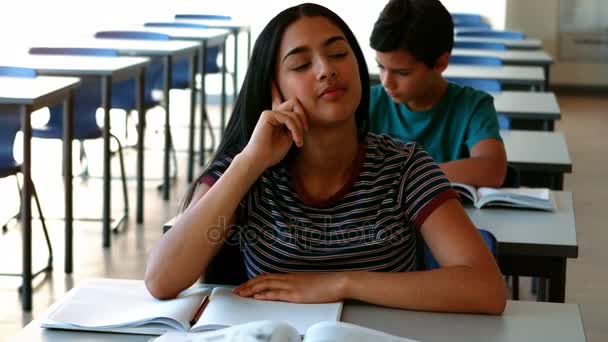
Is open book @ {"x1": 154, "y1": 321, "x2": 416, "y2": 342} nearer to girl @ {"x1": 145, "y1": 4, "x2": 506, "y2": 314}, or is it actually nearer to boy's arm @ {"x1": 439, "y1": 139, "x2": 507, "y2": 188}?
girl @ {"x1": 145, "y1": 4, "x2": 506, "y2": 314}

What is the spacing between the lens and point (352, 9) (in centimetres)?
897

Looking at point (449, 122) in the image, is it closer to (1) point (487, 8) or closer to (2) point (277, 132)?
(2) point (277, 132)

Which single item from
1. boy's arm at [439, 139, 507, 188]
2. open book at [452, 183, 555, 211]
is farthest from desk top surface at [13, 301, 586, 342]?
boy's arm at [439, 139, 507, 188]

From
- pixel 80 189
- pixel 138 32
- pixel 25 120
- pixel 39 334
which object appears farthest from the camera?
pixel 138 32

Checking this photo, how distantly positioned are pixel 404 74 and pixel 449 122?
213mm

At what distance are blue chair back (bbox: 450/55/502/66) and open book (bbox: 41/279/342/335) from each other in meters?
4.17

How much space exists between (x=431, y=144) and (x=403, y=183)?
1.09m

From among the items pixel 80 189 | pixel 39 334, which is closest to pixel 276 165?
pixel 39 334

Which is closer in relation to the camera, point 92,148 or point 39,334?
point 39,334

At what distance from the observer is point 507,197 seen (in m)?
2.57

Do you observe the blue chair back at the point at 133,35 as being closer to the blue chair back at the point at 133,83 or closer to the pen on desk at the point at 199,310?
the blue chair back at the point at 133,83

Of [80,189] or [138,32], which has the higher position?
[138,32]

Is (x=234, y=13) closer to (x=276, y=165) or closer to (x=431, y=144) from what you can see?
(x=431, y=144)

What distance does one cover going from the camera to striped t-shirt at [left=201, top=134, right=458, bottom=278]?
1.83 m
